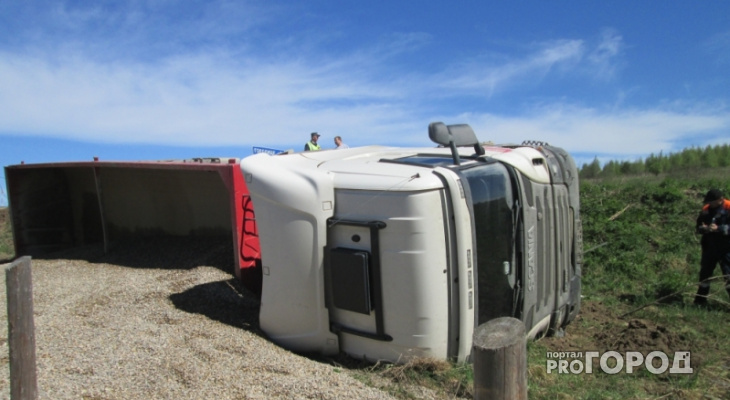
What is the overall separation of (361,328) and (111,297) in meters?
2.72

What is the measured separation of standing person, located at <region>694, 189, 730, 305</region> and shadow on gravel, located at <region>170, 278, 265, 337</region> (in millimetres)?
5568

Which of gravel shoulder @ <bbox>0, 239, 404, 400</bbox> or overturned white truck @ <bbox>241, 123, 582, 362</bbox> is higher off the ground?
overturned white truck @ <bbox>241, 123, 582, 362</bbox>

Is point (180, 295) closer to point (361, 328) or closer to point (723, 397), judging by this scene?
point (361, 328)

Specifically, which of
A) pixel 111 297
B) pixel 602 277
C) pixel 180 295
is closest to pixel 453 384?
pixel 180 295

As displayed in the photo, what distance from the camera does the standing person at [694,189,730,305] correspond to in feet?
23.7

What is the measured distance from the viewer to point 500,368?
2.22 meters

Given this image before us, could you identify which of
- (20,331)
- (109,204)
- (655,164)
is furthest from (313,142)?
(655,164)

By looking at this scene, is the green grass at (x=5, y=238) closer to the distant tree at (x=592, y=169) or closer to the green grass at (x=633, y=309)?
the green grass at (x=633, y=309)

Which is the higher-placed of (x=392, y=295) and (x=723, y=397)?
(x=392, y=295)

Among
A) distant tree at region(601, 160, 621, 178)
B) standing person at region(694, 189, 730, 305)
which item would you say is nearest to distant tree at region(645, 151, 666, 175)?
distant tree at region(601, 160, 621, 178)

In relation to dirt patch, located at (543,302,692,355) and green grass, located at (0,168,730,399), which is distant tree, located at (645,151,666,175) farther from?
dirt patch, located at (543,302,692,355)

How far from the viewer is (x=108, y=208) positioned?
8.14m

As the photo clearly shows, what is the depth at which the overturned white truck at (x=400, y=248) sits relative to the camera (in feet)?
13.8

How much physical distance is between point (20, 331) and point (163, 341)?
1754 mm
